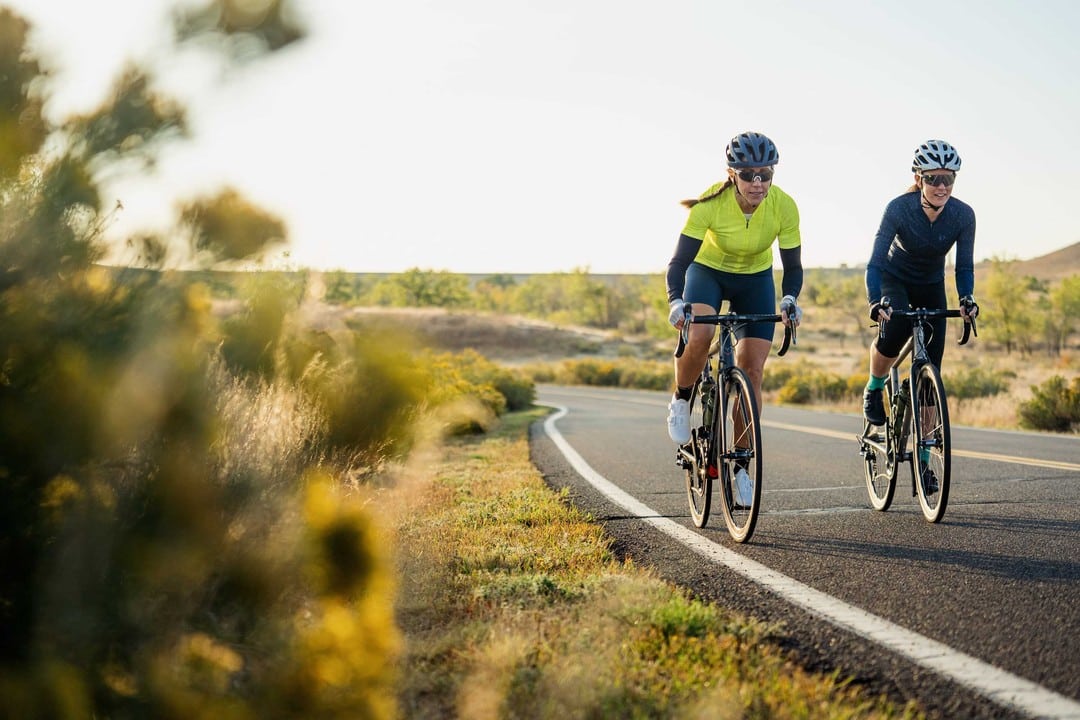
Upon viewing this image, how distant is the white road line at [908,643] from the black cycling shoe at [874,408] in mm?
1954

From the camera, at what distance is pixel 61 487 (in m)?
2.62

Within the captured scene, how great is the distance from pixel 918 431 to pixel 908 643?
2.91 metres

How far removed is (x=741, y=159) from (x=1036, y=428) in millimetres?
11789

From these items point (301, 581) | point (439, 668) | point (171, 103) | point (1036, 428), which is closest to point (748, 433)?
point (439, 668)

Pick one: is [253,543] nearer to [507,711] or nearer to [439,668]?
[439,668]

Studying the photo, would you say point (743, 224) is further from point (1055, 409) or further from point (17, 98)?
point (1055, 409)

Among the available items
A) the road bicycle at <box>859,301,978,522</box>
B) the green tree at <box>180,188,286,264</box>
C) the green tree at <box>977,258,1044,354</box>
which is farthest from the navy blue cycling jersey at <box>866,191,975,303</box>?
the green tree at <box>977,258,1044,354</box>

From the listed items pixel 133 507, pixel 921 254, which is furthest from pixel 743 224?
pixel 133 507

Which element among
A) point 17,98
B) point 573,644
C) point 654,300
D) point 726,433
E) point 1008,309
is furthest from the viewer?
point 654,300

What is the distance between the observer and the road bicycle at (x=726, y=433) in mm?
5129

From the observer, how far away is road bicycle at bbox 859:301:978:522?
18.3ft

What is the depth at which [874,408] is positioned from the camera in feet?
21.9

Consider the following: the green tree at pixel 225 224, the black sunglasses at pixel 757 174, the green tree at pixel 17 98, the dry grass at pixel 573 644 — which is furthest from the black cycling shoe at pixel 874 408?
the green tree at pixel 17 98

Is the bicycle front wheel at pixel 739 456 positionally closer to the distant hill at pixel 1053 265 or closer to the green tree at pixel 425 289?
the green tree at pixel 425 289
